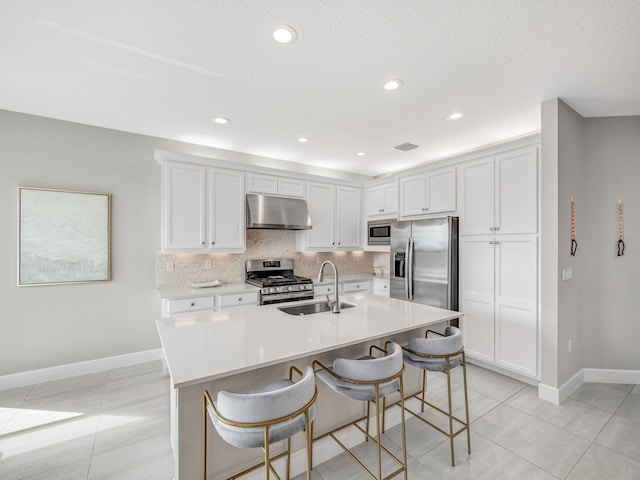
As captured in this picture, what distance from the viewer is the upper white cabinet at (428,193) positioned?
365 cm

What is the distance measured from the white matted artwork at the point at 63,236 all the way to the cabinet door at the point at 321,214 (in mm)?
2499

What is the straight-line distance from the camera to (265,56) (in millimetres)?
2025

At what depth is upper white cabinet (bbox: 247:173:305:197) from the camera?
3.91 m

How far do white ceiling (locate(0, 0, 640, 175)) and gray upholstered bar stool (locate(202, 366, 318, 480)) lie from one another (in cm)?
193

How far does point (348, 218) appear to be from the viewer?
16.0 ft

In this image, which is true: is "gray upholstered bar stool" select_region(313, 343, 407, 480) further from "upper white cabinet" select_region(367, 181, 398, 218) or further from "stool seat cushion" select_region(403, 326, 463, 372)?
"upper white cabinet" select_region(367, 181, 398, 218)

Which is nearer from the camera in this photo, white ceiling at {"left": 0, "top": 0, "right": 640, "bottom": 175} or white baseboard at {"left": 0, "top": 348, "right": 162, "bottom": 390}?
white ceiling at {"left": 0, "top": 0, "right": 640, "bottom": 175}

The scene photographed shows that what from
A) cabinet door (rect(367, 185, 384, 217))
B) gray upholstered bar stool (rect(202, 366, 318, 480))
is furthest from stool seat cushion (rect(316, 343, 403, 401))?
cabinet door (rect(367, 185, 384, 217))

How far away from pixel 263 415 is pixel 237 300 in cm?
243

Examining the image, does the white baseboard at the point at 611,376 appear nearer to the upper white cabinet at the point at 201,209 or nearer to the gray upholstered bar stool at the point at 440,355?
the gray upholstered bar stool at the point at 440,355

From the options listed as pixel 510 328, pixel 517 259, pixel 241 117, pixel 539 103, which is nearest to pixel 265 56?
pixel 241 117

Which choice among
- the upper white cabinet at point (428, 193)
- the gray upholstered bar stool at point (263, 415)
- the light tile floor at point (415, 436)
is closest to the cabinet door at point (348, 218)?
the upper white cabinet at point (428, 193)

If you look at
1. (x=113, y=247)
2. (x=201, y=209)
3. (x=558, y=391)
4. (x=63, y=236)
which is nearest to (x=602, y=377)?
(x=558, y=391)

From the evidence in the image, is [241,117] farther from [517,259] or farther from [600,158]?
[600,158]
